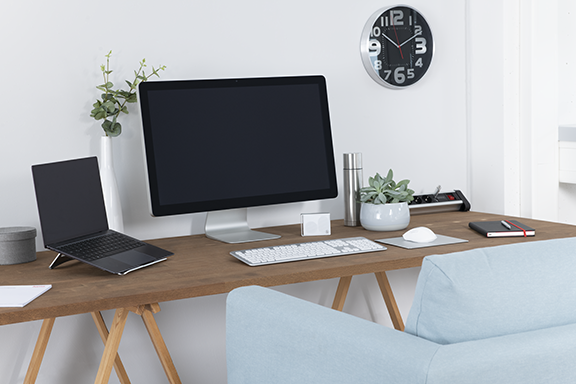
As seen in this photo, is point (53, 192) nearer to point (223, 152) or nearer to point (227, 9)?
point (223, 152)

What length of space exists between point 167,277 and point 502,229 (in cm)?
113

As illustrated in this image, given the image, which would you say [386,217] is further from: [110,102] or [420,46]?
[110,102]

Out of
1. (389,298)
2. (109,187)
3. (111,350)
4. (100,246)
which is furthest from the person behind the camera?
(389,298)

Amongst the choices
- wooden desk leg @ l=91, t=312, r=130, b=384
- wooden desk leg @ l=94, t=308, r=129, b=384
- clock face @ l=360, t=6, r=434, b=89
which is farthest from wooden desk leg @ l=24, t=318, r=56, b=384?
clock face @ l=360, t=6, r=434, b=89

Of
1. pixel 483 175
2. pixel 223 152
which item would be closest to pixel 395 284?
pixel 483 175

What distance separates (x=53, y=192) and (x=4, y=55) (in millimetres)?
560

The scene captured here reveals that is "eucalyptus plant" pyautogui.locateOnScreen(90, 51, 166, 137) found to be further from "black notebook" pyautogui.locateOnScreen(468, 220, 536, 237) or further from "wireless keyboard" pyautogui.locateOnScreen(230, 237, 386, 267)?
"black notebook" pyautogui.locateOnScreen(468, 220, 536, 237)

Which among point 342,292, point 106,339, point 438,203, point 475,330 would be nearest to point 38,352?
point 106,339

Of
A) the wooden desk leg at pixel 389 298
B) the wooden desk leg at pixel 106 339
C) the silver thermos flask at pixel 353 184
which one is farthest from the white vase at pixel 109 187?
the wooden desk leg at pixel 389 298

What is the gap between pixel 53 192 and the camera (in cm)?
172

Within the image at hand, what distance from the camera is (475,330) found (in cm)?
90

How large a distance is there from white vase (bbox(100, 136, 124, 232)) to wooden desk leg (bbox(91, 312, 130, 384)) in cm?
29

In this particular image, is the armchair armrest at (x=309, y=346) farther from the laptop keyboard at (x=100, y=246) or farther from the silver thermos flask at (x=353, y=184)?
the silver thermos flask at (x=353, y=184)

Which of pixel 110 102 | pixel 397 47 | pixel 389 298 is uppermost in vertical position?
pixel 397 47
